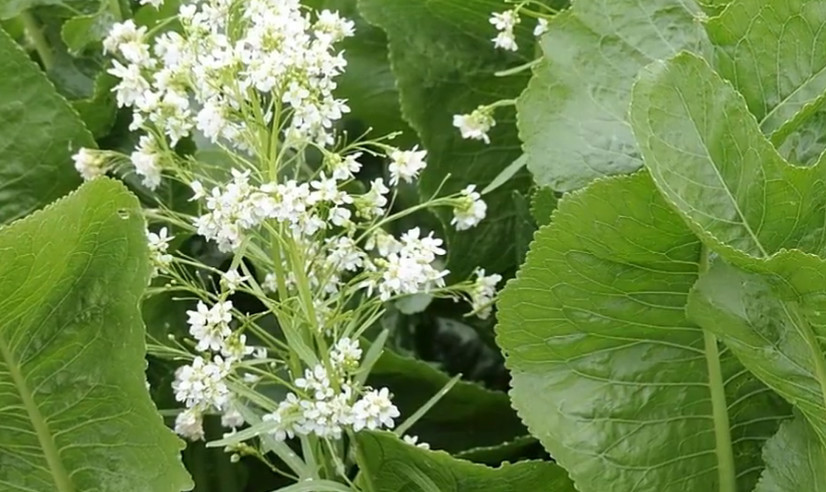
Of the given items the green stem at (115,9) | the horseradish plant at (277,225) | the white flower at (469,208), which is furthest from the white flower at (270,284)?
the green stem at (115,9)

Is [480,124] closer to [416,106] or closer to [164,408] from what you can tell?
[416,106]

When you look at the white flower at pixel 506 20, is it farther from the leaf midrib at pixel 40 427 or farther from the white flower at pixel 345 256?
the leaf midrib at pixel 40 427

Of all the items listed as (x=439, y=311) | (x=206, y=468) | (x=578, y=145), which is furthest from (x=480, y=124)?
(x=206, y=468)

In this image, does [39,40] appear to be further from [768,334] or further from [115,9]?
[768,334]

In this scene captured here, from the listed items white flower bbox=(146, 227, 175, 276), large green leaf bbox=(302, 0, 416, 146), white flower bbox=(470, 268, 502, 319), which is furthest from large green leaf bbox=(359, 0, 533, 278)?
white flower bbox=(146, 227, 175, 276)

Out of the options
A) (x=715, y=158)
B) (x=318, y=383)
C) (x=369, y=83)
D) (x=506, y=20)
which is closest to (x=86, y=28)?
(x=369, y=83)
